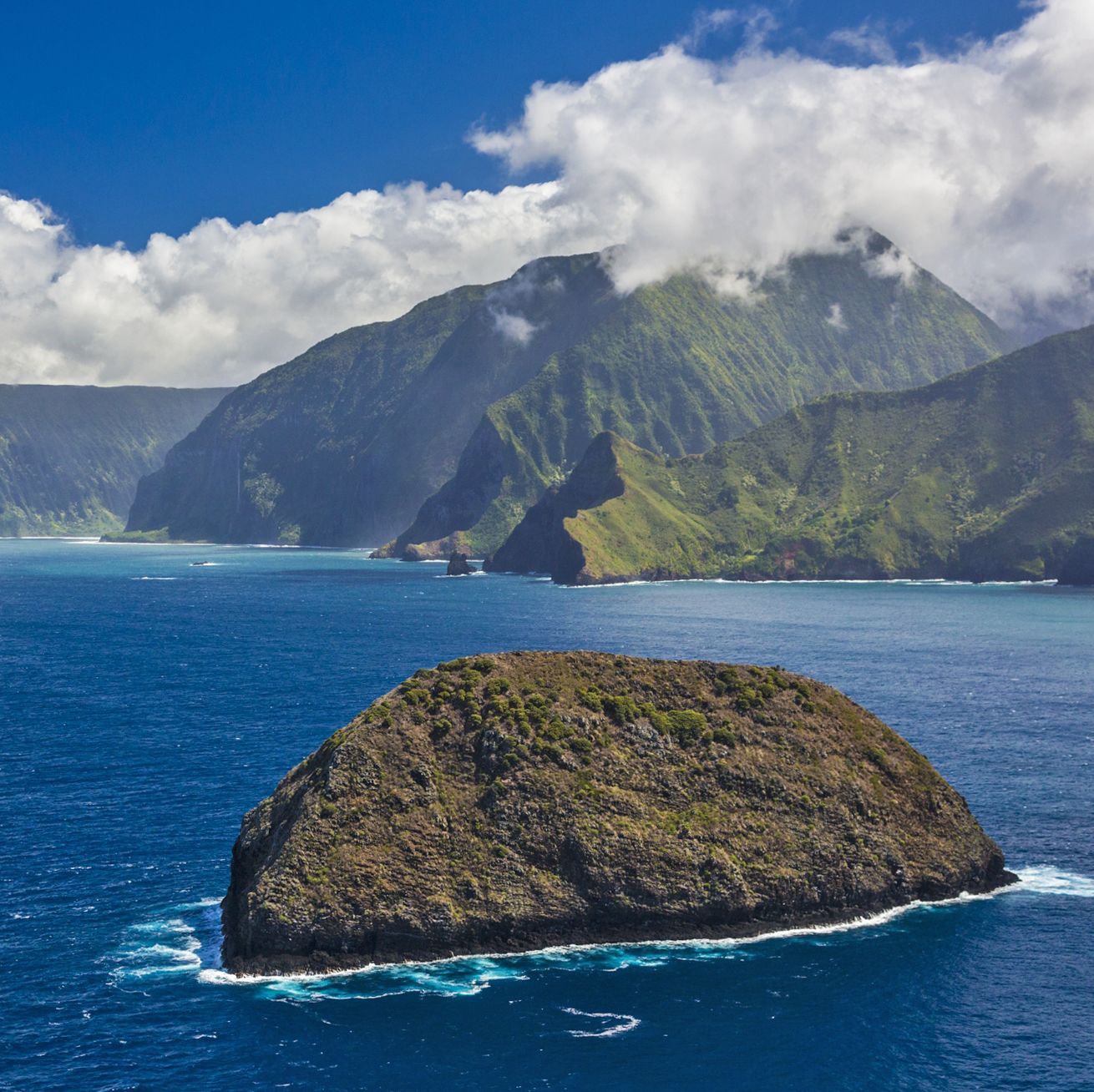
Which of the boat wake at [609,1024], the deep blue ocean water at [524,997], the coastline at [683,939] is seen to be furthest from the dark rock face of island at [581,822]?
the boat wake at [609,1024]

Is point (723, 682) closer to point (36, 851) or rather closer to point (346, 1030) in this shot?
point (346, 1030)

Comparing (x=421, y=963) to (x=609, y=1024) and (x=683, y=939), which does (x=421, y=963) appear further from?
(x=683, y=939)

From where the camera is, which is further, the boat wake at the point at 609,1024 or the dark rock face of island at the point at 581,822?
the dark rock face of island at the point at 581,822

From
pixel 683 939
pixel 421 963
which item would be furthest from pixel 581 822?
pixel 421 963

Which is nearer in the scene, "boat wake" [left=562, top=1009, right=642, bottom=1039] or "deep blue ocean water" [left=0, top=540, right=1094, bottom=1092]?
"deep blue ocean water" [left=0, top=540, right=1094, bottom=1092]

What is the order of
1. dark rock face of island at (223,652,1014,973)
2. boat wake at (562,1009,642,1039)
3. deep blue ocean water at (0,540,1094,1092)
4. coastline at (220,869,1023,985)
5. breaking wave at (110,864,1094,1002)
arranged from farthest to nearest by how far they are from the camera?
1. dark rock face of island at (223,652,1014,973)
2. coastline at (220,869,1023,985)
3. breaking wave at (110,864,1094,1002)
4. boat wake at (562,1009,642,1039)
5. deep blue ocean water at (0,540,1094,1092)

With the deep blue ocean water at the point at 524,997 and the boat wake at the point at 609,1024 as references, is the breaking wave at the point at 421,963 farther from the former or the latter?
the deep blue ocean water at the point at 524,997

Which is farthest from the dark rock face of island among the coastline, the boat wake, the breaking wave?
the boat wake

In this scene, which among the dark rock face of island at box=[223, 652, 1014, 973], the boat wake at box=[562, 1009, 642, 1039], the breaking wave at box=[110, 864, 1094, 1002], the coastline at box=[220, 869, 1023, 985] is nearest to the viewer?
the boat wake at box=[562, 1009, 642, 1039]

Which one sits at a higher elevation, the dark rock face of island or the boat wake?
the dark rock face of island

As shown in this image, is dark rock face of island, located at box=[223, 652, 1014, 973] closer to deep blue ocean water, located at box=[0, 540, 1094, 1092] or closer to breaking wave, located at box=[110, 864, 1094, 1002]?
breaking wave, located at box=[110, 864, 1094, 1002]
